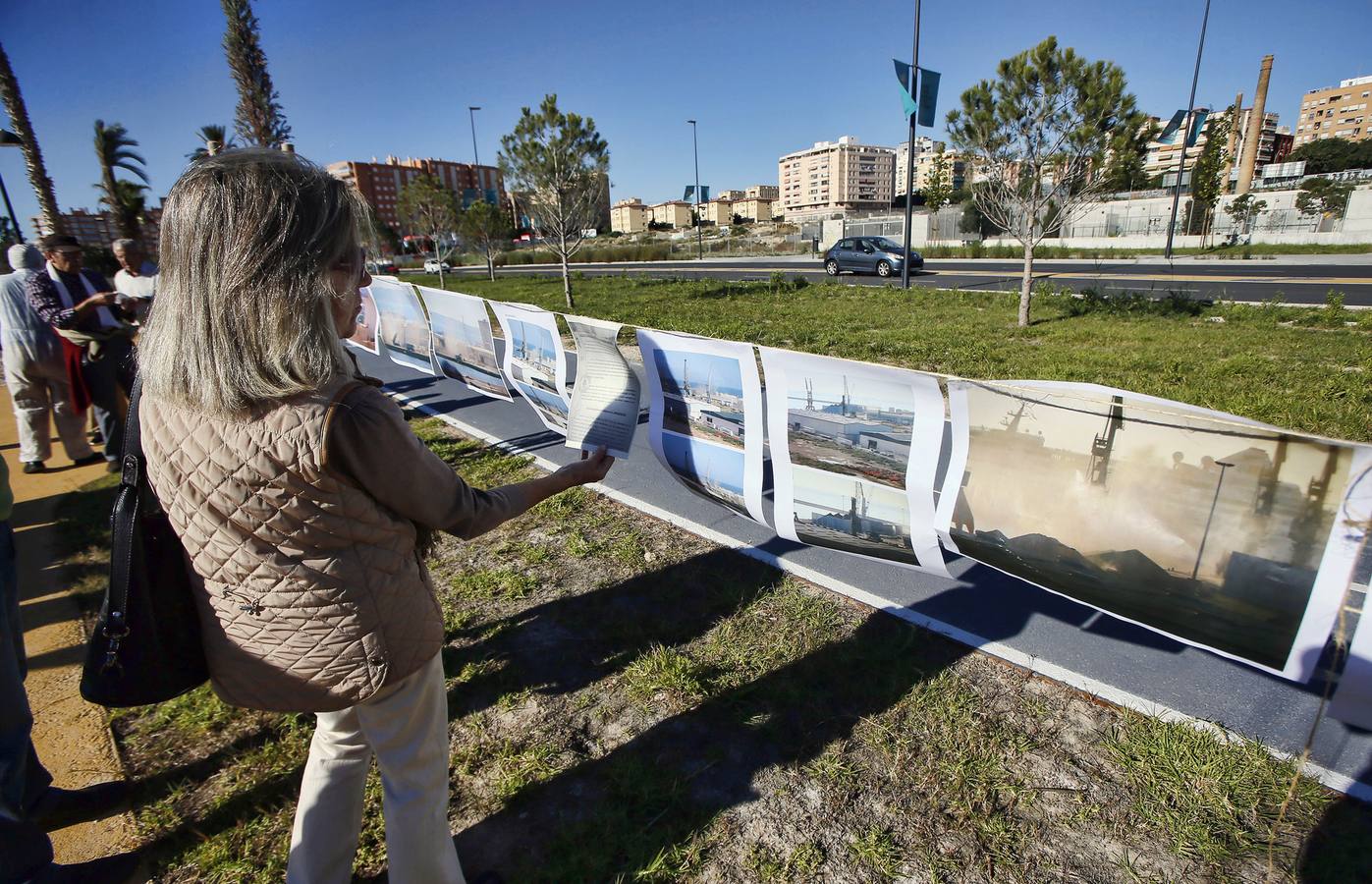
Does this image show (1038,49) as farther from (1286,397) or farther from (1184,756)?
(1184,756)

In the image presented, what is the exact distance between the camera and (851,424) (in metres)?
2.45

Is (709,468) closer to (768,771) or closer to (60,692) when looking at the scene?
(768,771)

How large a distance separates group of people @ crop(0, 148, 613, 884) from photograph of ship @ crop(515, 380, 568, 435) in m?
2.13

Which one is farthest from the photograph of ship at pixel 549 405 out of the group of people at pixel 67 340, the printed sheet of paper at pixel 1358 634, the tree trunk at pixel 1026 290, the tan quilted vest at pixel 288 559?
the tree trunk at pixel 1026 290

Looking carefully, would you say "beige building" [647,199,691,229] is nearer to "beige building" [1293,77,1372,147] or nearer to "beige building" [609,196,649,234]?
"beige building" [609,196,649,234]

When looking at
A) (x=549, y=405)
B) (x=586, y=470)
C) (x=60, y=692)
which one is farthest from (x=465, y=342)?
(x=586, y=470)

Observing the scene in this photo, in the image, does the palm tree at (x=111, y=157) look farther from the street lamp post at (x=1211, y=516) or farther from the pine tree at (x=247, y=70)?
the street lamp post at (x=1211, y=516)

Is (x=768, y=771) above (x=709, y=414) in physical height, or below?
below

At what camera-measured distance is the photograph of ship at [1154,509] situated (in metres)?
1.70

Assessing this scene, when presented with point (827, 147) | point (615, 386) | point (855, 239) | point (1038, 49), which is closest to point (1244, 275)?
point (855, 239)

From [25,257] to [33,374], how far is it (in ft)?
3.24

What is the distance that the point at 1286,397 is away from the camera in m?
6.34

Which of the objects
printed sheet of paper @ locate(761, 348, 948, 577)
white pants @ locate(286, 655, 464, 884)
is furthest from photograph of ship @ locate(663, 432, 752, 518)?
white pants @ locate(286, 655, 464, 884)

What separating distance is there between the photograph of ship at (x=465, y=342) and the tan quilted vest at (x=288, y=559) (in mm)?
3291
